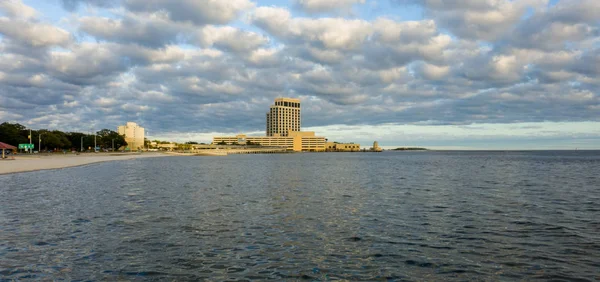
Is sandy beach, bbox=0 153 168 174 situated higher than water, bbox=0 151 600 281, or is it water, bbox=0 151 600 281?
sandy beach, bbox=0 153 168 174

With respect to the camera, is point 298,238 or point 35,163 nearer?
point 298,238

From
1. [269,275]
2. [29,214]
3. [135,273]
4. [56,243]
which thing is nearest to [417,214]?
[269,275]

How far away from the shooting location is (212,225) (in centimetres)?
2378

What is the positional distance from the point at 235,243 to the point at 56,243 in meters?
8.47

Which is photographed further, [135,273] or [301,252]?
[301,252]

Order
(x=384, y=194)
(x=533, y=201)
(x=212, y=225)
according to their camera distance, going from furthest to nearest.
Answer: (x=384, y=194) → (x=533, y=201) → (x=212, y=225)

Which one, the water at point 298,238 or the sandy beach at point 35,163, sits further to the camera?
the sandy beach at point 35,163

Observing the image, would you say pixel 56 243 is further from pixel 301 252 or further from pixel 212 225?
pixel 301 252

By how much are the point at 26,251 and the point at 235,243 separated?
9026 mm

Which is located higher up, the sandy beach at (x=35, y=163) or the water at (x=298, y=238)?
the sandy beach at (x=35, y=163)

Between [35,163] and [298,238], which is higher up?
[35,163]

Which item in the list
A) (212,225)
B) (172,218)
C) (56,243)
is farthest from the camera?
(172,218)

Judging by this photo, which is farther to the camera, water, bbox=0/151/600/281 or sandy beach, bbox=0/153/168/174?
sandy beach, bbox=0/153/168/174

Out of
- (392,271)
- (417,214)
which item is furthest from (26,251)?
(417,214)
